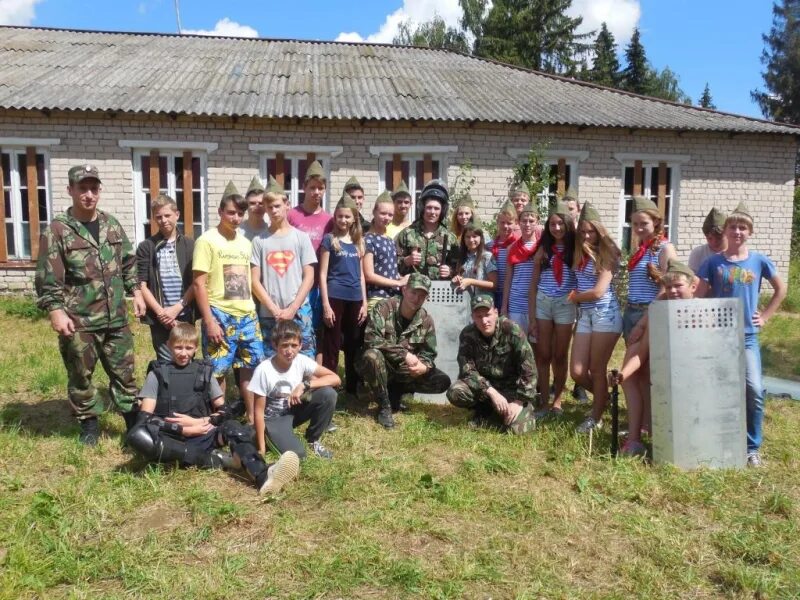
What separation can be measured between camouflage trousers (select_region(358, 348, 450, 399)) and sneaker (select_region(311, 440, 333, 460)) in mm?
747

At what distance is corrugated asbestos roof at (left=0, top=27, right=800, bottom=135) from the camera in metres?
10.1

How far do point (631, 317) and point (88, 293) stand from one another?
3.75 metres

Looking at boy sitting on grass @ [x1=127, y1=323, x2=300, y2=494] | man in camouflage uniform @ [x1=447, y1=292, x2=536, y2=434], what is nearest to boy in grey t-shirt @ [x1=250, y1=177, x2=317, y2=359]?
boy sitting on grass @ [x1=127, y1=323, x2=300, y2=494]

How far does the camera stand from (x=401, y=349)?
4781 mm

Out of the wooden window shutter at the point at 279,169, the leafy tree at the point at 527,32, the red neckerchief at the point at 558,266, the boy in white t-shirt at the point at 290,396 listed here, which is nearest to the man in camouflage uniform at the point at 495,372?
the red neckerchief at the point at 558,266

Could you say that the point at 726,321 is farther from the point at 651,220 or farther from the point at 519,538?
the point at 519,538

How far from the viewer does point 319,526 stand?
122 inches

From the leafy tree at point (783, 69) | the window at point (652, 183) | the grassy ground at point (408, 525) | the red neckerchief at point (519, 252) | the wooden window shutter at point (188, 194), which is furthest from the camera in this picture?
the leafy tree at point (783, 69)

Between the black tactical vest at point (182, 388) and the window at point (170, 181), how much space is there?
700 cm

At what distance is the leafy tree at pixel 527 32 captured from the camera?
3023 cm

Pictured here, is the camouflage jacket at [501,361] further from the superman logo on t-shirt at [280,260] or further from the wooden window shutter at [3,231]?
the wooden window shutter at [3,231]

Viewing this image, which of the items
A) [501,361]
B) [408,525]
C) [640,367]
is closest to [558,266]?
[501,361]

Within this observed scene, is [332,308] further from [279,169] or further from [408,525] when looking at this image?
[279,169]

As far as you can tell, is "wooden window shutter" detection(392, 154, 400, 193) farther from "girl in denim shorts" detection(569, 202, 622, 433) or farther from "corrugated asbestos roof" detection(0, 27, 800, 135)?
"girl in denim shorts" detection(569, 202, 622, 433)
